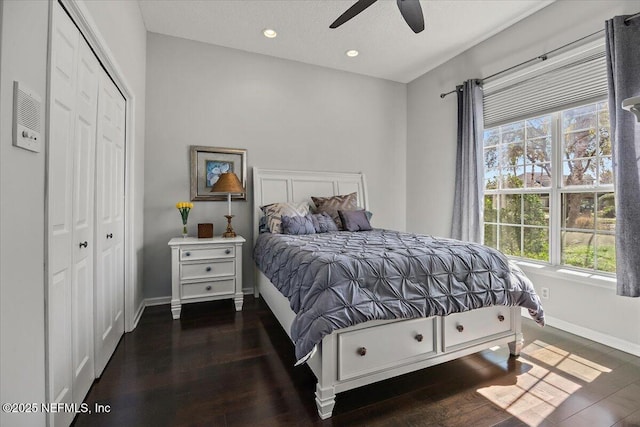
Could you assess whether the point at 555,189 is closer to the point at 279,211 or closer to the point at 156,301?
the point at 279,211

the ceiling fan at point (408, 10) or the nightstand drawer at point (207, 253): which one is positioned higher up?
the ceiling fan at point (408, 10)

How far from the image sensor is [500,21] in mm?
3053

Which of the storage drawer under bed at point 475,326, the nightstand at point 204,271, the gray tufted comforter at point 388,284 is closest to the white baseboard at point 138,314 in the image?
the nightstand at point 204,271

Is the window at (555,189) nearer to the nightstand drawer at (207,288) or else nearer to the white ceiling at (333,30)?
the white ceiling at (333,30)

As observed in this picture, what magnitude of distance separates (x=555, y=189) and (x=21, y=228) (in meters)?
3.79

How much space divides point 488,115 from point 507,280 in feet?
7.34

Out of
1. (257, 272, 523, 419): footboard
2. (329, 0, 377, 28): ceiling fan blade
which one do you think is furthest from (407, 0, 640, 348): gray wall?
(329, 0, 377, 28): ceiling fan blade

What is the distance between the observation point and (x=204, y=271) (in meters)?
2.97

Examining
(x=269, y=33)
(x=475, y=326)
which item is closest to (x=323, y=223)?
(x=475, y=326)

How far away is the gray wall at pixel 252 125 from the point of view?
329 centimetres

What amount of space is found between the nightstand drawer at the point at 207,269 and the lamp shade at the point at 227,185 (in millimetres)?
765

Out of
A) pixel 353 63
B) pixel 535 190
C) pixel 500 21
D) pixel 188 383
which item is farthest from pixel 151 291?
pixel 500 21

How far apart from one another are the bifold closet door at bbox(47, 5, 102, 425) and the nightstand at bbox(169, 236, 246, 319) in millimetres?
1123

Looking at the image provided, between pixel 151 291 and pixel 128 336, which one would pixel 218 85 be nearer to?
pixel 151 291
